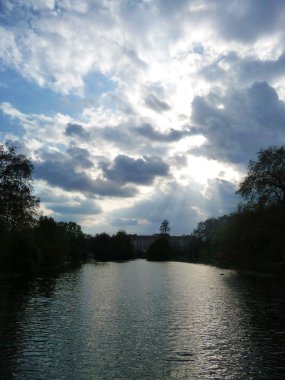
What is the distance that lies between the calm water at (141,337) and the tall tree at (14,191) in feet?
69.4

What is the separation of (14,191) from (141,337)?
4100 cm

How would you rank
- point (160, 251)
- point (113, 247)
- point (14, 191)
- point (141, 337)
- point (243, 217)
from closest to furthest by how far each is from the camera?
1. point (141, 337)
2. point (14, 191)
3. point (243, 217)
4. point (160, 251)
5. point (113, 247)

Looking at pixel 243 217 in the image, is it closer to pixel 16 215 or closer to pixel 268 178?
pixel 268 178

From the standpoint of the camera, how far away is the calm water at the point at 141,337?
642 inches

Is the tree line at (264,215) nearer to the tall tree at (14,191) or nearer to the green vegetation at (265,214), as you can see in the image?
the green vegetation at (265,214)

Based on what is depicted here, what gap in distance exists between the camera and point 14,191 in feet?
191

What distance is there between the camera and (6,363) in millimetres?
16875

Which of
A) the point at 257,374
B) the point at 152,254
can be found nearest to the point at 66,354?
the point at 257,374

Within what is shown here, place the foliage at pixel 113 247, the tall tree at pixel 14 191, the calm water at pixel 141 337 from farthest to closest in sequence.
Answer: the foliage at pixel 113 247
the tall tree at pixel 14 191
the calm water at pixel 141 337

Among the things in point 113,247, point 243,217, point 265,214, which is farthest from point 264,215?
point 113,247

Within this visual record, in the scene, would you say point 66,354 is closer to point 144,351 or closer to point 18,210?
point 144,351

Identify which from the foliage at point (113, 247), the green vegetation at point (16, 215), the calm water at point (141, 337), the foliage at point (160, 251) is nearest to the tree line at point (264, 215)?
the calm water at point (141, 337)

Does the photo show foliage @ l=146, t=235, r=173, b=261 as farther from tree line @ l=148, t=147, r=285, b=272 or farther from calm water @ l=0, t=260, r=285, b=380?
calm water @ l=0, t=260, r=285, b=380

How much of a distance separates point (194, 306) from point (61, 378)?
2022 centimetres
